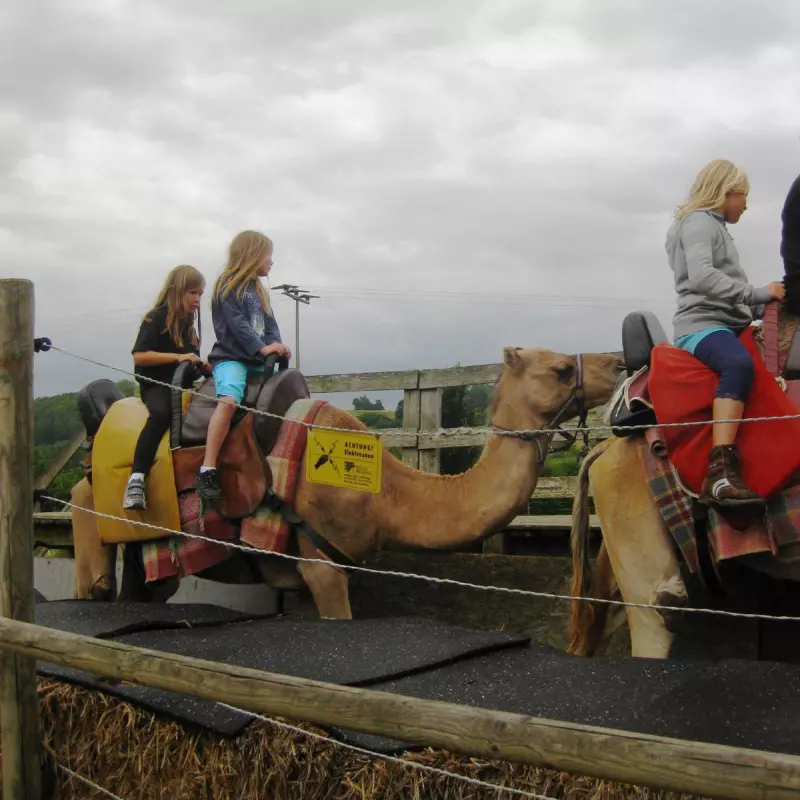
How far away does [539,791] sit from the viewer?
3.20 m

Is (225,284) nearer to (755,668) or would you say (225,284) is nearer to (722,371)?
(722,371)

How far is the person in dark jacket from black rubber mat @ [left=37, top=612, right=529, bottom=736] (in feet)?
→ 6.21

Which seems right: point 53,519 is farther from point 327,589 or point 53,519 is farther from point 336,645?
point 336,645

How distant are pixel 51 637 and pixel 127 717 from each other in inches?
28.3

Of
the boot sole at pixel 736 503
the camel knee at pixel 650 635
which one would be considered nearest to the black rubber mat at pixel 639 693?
the camel knee at pixel 650 635

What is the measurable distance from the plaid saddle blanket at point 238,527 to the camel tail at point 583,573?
1589mm

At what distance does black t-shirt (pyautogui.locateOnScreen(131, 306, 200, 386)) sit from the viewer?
6.60 meters

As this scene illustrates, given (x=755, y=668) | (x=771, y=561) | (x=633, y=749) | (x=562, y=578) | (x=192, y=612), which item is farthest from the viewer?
(x=562, y=578)

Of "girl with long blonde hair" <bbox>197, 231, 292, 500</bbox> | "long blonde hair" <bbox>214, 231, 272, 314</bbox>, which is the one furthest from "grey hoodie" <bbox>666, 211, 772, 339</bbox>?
"long blonde hair" <bbox>214, 231, 272, 314</bbox>

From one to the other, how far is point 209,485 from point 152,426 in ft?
2.17

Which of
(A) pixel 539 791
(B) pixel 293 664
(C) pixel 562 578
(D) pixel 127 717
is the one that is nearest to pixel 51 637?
(D) pixel 127 717

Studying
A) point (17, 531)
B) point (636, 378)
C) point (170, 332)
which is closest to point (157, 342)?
point (170, 332)

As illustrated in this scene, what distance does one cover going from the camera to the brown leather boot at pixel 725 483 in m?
4.03

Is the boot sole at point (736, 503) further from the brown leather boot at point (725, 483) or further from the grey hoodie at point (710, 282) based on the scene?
the grey hoodie at point (710, 282)
